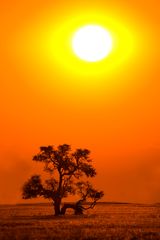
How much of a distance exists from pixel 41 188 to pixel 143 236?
38.8m

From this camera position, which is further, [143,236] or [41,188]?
[41,188]

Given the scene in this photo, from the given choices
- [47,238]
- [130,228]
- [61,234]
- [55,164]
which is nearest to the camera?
[47,238]

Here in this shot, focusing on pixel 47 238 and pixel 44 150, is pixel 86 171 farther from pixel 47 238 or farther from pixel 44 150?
pixel 47 238

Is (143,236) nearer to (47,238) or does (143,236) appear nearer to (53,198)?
(47,238)

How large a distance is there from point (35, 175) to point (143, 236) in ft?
130

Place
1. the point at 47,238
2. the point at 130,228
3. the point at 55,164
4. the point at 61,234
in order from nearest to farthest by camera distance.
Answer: the point at 47,238 < the point at 61,234 < the point at 130,228 < the point at 55,164

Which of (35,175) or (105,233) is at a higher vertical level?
(35,175)

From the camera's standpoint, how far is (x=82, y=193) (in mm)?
74688

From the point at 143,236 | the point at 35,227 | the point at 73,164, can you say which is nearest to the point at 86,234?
the point at 143,236

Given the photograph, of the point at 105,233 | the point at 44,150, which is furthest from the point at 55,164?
the point at 105,233

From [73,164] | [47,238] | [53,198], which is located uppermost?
[73,164]

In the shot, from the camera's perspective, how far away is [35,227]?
43.6 meters

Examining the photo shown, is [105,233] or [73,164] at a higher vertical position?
[73,164]

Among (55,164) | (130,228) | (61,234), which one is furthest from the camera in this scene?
(55,164)
